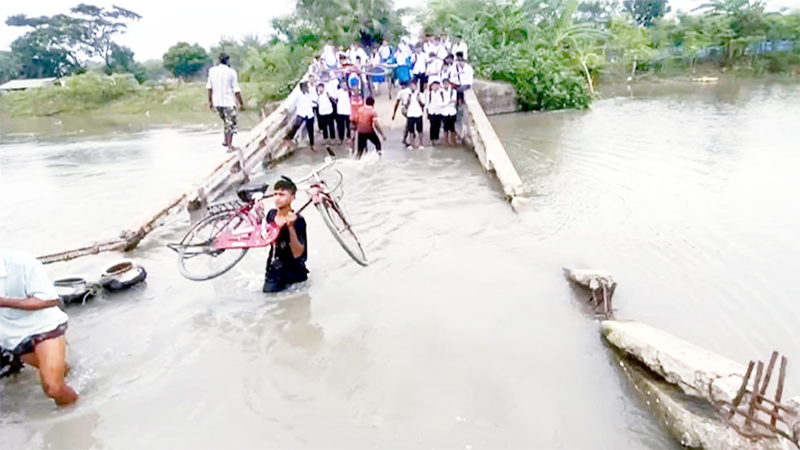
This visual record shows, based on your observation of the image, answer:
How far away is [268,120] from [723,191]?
8234 millimetres

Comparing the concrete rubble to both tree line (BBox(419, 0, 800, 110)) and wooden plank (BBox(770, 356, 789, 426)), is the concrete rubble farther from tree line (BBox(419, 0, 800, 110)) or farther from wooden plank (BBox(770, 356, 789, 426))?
tree line (BBox(419, 0, 800, 110))

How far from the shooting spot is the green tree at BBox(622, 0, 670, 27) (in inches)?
1815

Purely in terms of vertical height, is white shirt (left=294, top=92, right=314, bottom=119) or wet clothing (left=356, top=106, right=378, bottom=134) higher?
white shirt (left=294, top=92, right=314, bottom=119)

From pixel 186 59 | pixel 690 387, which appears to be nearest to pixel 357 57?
pixel 690 387

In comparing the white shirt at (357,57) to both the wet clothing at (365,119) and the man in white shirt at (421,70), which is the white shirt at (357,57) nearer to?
the man in white shirt at (421,70)

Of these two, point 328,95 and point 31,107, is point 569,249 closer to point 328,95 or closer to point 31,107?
point 328,95

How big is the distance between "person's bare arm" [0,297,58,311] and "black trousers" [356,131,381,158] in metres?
8.10

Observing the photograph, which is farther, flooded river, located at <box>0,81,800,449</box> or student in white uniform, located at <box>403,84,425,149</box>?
student in white uniform, located at <box>403,84,425,149</box>

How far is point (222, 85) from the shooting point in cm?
1012

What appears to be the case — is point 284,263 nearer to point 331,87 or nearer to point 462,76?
point 331,87

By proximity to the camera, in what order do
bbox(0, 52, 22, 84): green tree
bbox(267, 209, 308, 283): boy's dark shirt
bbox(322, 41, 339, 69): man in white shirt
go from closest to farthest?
bbox(267, 209, 308, 283): boy's dark shirt < bbox(322, 41, 339, 69): man in white shirt < bbox(0, 52, 22, 84): green tree

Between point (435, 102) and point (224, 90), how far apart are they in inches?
166

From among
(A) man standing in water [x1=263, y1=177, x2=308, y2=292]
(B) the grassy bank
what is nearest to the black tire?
(A) man standing in water [x1=263, y1=177, x2=308, y2=292]

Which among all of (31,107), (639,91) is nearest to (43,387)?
(639,91)
